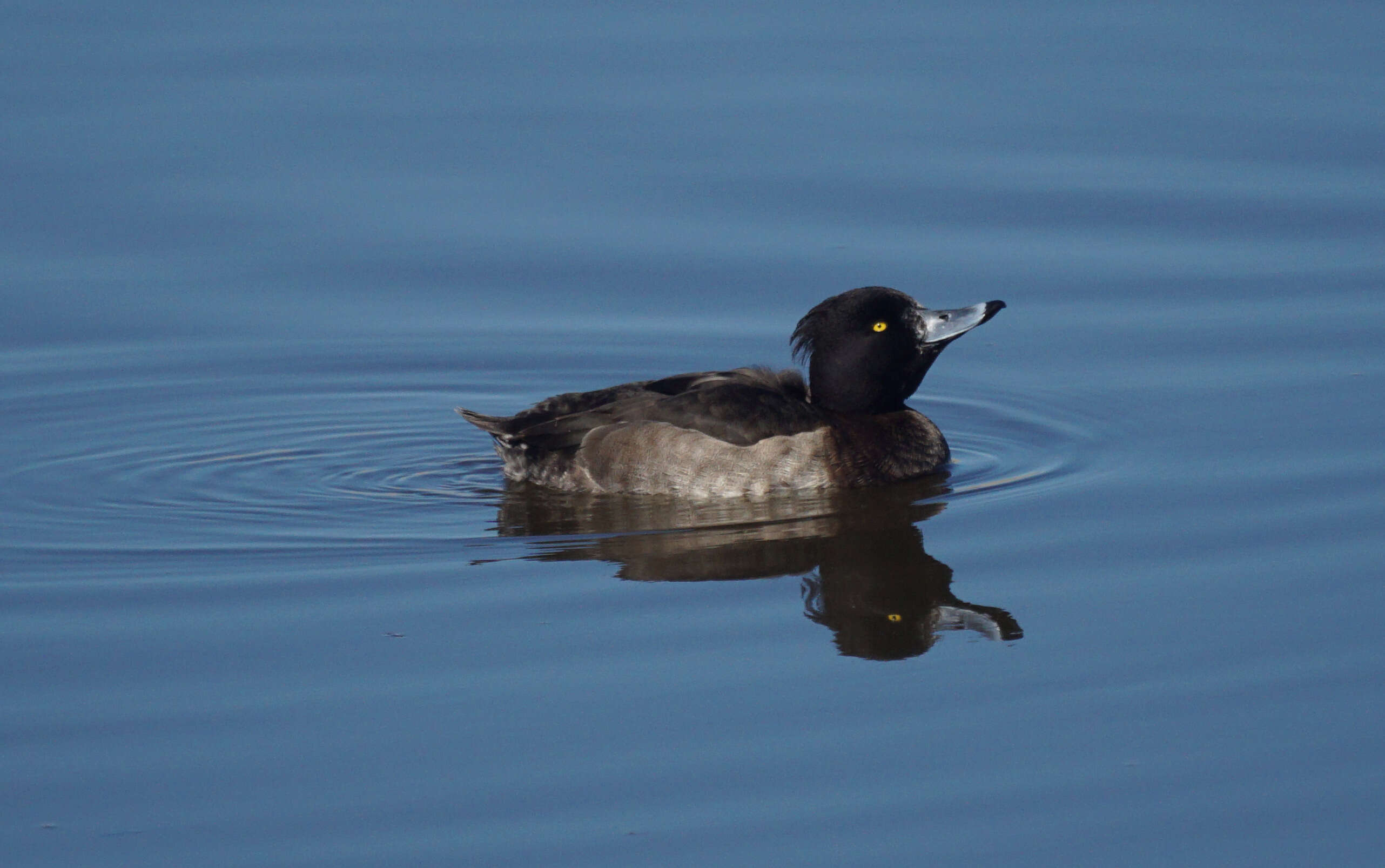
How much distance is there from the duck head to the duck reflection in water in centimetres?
61

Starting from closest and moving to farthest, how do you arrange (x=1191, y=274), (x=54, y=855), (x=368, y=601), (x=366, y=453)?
(x=54, y=855) < (x=368, y=601) < (x=366, y=453) < (x=1191, y=274)

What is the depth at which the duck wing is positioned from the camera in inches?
354

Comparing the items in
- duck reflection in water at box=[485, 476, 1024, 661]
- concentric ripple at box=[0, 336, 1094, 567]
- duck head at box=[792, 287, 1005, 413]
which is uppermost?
duck head at box=[792, 287, 1005, 413]

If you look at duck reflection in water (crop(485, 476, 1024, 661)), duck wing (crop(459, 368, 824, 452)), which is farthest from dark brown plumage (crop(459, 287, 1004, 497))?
duck reflection in water (crop(485, 476, 1024, 661))

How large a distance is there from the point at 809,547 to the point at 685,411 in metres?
1.26

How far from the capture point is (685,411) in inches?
355

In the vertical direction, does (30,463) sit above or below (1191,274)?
below

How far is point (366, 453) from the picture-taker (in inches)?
378

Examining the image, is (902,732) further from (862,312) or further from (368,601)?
(862,312)

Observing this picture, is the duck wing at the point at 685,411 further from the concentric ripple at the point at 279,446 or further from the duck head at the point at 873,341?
the concentric ripple at the point at 279,446

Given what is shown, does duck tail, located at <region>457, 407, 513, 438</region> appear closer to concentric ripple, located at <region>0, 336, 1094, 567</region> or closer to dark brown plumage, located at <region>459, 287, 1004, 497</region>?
dark brown plumage, located at <region>459, 287, 1004, 497</region>

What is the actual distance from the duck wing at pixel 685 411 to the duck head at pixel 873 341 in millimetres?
187

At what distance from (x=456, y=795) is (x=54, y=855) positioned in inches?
44.2

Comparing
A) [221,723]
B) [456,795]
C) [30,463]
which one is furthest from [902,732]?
[30,463]
